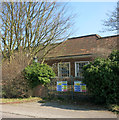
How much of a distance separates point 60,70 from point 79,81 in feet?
28.6

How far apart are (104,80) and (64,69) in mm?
10850

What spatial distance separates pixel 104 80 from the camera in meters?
8.30

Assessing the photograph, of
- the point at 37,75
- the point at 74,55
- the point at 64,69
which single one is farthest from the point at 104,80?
the point at 64,69

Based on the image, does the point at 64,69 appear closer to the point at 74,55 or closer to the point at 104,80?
the point at 74,55

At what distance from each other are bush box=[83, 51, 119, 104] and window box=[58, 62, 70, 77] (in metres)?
9.85

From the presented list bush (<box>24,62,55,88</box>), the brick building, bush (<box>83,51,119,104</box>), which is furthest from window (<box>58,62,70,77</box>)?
bush (<box>83,51,119,104</box>)

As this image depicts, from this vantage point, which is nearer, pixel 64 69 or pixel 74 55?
pixel 74 55

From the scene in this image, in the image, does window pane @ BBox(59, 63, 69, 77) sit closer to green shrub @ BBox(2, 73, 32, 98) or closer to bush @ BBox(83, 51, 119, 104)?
green shrub @ BBox(2, 73, 32, 98)

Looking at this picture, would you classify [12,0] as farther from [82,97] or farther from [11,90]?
[82,97]

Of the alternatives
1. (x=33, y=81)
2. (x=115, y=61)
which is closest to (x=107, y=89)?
(x=115, y=61)

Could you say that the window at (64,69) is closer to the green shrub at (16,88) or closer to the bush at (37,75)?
the bush at (37,75)

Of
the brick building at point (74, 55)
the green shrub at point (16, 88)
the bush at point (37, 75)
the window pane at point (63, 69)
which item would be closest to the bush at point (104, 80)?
the bush at point (37, 75)

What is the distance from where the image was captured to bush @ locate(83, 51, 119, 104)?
27.2 ft

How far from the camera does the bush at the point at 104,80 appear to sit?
8289 mm
